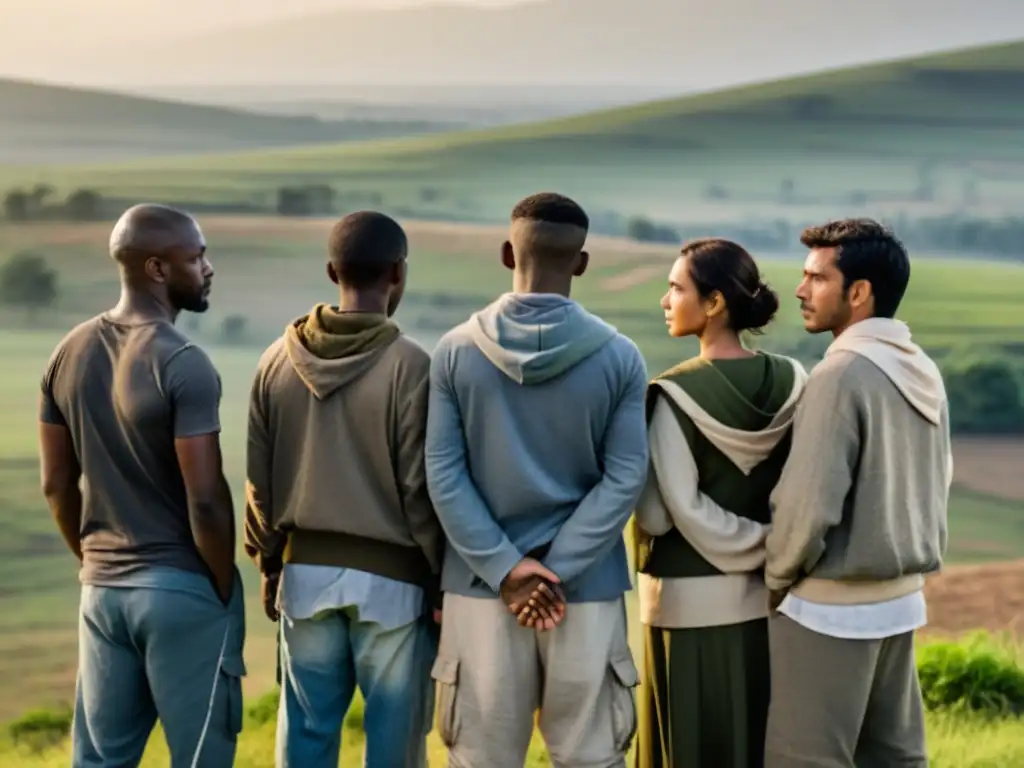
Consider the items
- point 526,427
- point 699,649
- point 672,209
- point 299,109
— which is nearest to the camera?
point 526,427

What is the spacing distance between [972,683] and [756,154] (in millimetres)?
4112

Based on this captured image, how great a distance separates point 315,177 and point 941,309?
3.39 m

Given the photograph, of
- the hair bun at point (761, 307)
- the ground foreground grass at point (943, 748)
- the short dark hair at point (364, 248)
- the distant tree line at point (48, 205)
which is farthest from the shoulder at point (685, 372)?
the distant tree line at point (48, 205)

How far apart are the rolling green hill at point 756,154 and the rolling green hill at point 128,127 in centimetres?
10

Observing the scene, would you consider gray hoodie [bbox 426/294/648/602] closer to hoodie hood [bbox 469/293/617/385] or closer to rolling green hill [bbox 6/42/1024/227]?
hoodie hood [bbox 469/293/617/385]

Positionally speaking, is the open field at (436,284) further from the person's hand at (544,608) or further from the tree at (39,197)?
the person's hand at (544,608)

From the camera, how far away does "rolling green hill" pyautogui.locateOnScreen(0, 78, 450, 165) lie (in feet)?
20.3

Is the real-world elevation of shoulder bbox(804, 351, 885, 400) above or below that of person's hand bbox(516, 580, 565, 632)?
above

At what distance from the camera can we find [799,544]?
225cm

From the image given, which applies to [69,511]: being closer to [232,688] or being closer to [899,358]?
[232,688]

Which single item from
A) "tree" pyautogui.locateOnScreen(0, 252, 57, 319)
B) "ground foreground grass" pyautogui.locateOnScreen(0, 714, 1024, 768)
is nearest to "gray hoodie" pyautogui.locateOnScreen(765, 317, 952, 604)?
"ground foreground grass" pyautogui.locateOnScreen(0, 714, 1024, 768)

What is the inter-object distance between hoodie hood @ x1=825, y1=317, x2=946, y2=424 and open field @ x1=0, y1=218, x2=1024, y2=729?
3152mm

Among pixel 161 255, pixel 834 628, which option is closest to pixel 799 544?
pixel 834 628

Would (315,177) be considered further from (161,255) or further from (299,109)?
(161,255)
